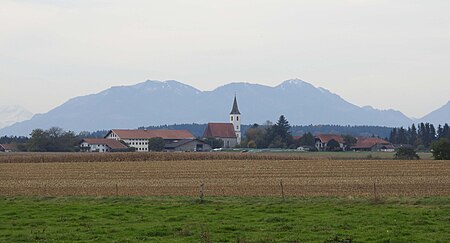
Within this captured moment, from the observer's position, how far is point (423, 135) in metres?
Result: 155

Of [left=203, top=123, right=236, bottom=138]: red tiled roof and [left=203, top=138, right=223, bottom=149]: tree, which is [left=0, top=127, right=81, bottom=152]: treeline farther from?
[left=203, top=123, right=236, bottom=138]: red tiled roof

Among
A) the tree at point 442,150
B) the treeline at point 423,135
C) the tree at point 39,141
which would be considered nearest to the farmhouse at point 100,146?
the tree at point 39,141

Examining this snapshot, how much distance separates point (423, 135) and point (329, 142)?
24.7 m

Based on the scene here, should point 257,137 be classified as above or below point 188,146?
above

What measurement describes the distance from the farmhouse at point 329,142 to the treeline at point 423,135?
51.3 ft

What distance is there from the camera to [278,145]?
152 m

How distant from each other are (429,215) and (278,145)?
430 feet

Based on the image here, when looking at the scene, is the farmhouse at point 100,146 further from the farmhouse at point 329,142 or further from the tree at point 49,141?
the farmhouse at point 329,142

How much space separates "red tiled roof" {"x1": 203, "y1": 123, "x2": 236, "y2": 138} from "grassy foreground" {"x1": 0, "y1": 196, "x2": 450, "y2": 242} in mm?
157388

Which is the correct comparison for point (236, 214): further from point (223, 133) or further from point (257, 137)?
point (223, 133)

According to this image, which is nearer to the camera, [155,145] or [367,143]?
[155,145]

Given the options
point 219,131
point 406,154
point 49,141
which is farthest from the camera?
point 219,131

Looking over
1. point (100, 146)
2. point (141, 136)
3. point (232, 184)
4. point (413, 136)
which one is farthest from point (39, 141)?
point (232, 184)

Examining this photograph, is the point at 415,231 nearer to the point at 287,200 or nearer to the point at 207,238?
the point at 207,238
